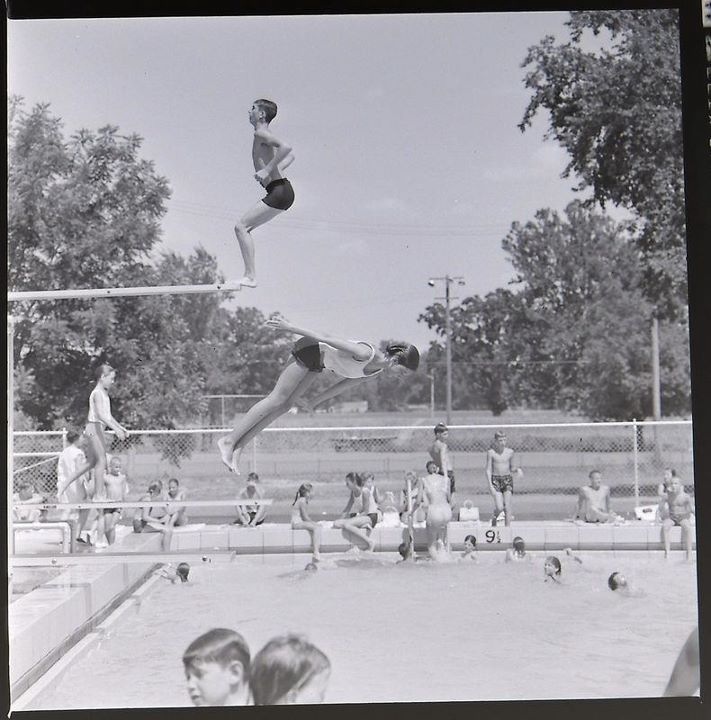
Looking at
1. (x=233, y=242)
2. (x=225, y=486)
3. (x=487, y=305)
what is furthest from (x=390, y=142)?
(x=225, y=486)

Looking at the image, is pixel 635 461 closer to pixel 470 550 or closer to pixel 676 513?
pixel 676 513

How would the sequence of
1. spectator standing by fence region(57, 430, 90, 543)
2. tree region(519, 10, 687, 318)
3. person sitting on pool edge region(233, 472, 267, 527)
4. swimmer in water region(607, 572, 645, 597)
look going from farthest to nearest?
person sitting on pool edge region(233, 472, 267, 527)
swimmer in water region(607, 572, 645, 597)
tree region(519, 10, 687, 318)
spectator standing by fence region(57, 430, 90, 543)

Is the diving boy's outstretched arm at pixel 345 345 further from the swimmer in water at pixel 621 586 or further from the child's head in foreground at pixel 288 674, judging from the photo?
the swimmer in water at pixel 621 586

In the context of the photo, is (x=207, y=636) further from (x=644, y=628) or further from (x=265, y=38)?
(x=265, y=38)

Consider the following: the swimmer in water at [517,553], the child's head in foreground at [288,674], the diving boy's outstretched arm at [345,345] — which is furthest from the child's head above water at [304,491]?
the diving boy's outstretched arm at [345,345]

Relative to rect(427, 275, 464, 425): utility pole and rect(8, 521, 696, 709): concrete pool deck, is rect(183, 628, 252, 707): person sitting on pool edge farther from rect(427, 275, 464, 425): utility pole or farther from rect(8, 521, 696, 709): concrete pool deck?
rect(427, 275, 464, 425): utility pole

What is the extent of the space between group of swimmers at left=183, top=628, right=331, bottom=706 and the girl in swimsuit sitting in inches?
48.4

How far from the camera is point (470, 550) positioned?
754 centimetres

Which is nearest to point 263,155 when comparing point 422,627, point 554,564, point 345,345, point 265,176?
point 265,176

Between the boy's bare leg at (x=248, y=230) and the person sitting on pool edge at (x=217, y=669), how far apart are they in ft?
→ 7.29

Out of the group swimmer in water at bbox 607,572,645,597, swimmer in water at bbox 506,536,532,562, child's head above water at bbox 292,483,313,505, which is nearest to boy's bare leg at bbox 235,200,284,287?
child's head above water at bbox 292,483,313,505

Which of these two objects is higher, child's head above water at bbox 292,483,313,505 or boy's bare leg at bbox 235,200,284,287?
boy's bare leg at bbox 235,200,284,287

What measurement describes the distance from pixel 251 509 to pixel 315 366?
3.38 metres

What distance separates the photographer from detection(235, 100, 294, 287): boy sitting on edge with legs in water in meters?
4.33
